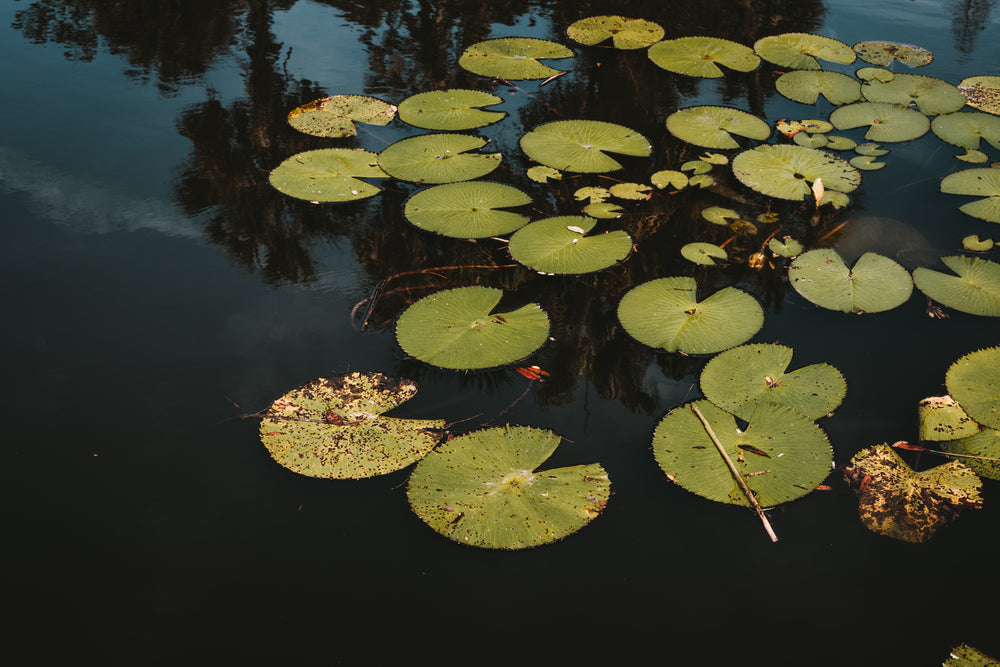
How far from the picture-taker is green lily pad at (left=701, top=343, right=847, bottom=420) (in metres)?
2.30

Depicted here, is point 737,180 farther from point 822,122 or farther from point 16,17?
point 16,17

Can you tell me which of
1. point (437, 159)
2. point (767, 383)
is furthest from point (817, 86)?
point (767, 383)

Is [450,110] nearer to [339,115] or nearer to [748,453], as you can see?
[339,115]

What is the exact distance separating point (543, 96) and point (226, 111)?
1.80 meters

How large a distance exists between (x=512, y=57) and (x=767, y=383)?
2.97 metres

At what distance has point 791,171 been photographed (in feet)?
11.1

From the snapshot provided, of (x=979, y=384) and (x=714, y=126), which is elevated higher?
(x=714, y=126)

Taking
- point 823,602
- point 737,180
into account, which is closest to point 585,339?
point 823,602

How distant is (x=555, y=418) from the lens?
230cm

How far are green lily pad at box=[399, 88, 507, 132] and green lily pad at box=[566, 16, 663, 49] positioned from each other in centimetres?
106

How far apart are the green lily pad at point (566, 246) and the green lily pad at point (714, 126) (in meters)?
1.00

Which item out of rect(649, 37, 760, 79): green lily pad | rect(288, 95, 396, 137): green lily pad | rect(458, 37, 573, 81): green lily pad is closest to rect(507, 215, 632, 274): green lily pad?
rect(288, 95, 396, 137): green lily pad

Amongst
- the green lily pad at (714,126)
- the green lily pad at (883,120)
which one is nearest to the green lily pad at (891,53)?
the green lily pad at (883,120)

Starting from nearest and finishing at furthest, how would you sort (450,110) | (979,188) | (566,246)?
(566,246) < (979,188) < (450,110)
